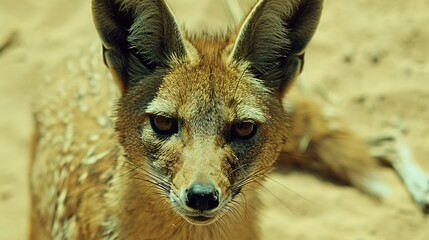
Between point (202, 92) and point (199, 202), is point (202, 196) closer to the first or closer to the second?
point (199, 202)

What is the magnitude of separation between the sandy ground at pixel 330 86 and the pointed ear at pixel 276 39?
1.40 m

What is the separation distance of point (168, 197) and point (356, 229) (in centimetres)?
210

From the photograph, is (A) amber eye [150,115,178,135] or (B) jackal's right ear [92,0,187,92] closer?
(A) amber eye [150,115,178,135]

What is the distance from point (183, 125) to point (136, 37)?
54 cm

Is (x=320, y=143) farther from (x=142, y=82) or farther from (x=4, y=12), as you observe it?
(x=4, y=12)

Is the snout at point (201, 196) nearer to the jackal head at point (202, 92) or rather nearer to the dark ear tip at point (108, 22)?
the jackal head at point (202, 92)

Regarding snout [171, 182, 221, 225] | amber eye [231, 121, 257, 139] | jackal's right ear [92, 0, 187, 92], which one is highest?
jackal's right ear [92, 0, 187, 92]

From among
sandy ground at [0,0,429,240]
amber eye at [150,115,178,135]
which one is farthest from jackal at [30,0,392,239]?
sandy ground at [0,0,429,240]

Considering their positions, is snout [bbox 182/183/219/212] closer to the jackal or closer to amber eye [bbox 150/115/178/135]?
the jackal

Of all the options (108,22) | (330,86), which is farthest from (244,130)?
(330,86)

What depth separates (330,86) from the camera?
6.50 meters

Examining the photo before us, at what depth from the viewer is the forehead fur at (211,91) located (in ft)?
12.3

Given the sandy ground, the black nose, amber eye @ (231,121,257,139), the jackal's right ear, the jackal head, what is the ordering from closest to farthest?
the black nose, the jackal head, amber eye @ (231,121,257,139), the jackal's right ear, the sandy ground

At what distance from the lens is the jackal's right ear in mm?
3949
